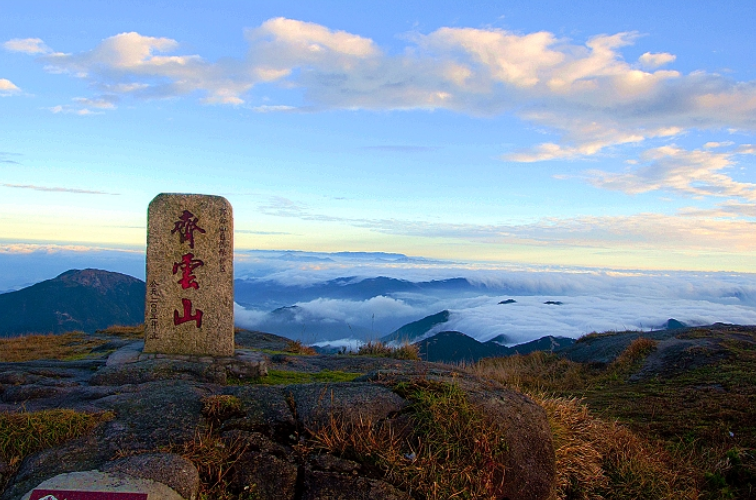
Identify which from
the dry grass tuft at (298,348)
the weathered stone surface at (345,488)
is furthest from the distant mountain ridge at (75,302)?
the weathered stone surface at (345,488)

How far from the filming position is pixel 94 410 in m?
4.65

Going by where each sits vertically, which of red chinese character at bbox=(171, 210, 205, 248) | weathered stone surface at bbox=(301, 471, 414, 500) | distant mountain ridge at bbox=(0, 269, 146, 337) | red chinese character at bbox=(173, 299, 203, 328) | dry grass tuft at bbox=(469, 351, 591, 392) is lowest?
distant mountain ridge at bbox=(0, 269, 146, 337)

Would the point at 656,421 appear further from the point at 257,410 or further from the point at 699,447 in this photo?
the point at 257,410

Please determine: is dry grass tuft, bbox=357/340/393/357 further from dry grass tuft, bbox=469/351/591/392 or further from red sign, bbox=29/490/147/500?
red sign, bbox=29/490/147/500

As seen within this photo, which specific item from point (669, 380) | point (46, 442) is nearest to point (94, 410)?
point (46, 442)

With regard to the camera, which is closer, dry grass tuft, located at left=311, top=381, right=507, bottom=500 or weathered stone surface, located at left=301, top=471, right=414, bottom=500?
weathered stone surface, located at left=301, top=471, right=414, bottom=500

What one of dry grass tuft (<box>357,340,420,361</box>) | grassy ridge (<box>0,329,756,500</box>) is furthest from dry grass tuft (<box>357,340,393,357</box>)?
grassy ridge (<box>0,329,756,500</box>)

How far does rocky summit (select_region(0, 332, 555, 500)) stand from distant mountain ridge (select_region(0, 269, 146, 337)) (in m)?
58.6

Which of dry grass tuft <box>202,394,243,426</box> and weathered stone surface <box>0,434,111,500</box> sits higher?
dry grass tuft <box>202,394,243,426</box>

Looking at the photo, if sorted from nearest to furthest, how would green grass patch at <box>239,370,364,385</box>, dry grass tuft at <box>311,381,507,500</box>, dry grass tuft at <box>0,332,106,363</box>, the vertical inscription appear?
dry grass tuft at <box>311,381,507,500</box> < green grass patch at <box>239,370,364,385</box> < the vertical inscription < dry grass tuft at <box>0,332,106,363</box>

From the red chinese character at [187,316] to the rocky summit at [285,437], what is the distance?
2.87 metres

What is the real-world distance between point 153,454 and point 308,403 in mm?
1349

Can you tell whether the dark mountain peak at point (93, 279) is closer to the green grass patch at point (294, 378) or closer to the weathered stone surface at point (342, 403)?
the green grass patch at point (294, 378)

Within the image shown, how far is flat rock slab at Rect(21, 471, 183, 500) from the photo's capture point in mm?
Answer: 3473
